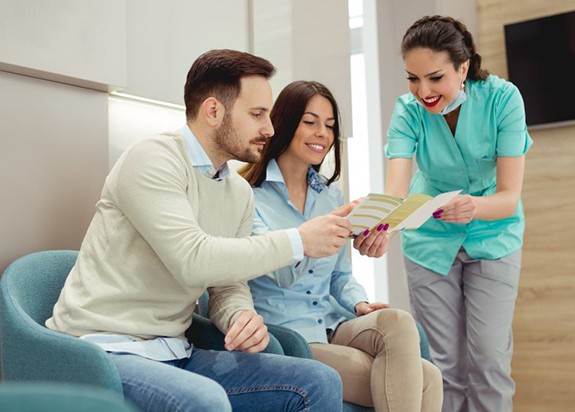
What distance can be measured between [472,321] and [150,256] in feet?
4.95

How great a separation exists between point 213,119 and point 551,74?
108 inches

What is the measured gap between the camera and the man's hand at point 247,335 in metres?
1.60

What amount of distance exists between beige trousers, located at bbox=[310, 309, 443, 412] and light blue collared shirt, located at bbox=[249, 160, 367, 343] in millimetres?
116

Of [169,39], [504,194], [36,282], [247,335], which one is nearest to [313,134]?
[169,39]

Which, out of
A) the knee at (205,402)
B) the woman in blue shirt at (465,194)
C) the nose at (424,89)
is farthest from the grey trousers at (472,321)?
the knee at (205,402)

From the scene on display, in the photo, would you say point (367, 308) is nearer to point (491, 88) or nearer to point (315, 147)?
point (315, 147)

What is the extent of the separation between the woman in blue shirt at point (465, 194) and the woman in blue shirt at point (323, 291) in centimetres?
41

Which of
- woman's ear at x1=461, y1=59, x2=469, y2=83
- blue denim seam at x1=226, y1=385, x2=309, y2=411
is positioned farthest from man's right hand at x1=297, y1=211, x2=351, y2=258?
woman's ear at x1=461, y1=59, x2=469, y2=83

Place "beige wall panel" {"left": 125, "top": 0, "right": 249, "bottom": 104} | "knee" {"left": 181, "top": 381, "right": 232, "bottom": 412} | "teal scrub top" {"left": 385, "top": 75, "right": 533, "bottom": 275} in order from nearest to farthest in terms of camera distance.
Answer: "knee" {"left": 181, "top": 381, "right": 232, "bottom": 412}
"beige wall panel" {"left": 125, "top": 0, "right": 249, "bottom": 104}
"teal scrub top" {"left": 385, "top": 75, "right": 533, "bottom": 275}

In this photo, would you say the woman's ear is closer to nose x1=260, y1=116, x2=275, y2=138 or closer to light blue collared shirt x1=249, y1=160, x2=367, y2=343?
light blue collared shirt x1=249, y1=160, x2=367, y2=343

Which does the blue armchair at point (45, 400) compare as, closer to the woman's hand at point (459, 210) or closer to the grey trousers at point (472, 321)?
the woman's hand at point (459, 210)

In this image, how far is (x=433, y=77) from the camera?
2.43 metres

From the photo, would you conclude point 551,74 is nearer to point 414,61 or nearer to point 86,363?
point 414,61

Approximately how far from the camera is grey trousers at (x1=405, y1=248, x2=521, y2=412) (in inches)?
103
